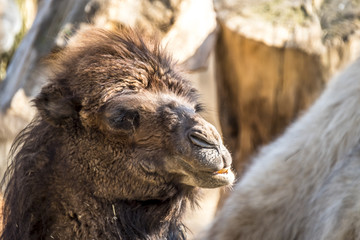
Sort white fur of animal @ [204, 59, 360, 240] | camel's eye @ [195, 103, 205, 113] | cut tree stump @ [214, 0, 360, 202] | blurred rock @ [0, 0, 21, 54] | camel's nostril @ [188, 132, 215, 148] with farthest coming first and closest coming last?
blurred rock @ [0, 0, 21, 54] < cut tree stump @ [214, 0, 360, 202] < white fur of animal @ [204, 59, 360, 240] < camel's eye @ [195, 103, 205, 113] < camel's nostril @ [188, 132, 215, 148]

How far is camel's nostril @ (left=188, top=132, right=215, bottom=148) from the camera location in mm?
2299

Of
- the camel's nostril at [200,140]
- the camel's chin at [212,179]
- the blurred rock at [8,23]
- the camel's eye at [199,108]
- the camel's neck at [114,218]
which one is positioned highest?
the camel's nostril at [200,140]

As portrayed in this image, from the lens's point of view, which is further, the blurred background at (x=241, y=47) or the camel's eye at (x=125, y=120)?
the blurred background at (x=241, y=47)

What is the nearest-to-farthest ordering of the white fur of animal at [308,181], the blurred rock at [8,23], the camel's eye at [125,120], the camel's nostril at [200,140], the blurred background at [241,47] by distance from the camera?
the camel's nostril at [200,140]
the camel's eye at [125,120]
the white fur of animal at [308,181]
the blurred background at [241,47]
the blurred rock at [8,23]

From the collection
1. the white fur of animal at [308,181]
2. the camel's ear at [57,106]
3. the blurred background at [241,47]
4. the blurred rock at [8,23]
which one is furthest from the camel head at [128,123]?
the blurred rock at [8,23]

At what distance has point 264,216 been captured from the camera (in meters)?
4.00

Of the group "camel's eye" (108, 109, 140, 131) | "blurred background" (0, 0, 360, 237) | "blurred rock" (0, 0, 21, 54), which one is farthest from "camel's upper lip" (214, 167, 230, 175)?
"blurred rock" (0, 0, 21, 54)

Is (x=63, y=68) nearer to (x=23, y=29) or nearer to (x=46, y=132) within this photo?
(x=46, y=132)

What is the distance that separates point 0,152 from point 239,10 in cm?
212

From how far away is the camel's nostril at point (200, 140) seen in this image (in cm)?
230

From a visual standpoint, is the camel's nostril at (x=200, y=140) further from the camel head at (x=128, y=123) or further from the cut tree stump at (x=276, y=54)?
the cut tree stump at (x=276, y=54)

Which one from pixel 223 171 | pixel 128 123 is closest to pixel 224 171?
pixel 223 171

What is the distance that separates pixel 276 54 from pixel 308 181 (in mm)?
1314

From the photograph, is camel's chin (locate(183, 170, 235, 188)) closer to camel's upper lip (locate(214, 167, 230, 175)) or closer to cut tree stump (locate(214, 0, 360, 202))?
camel's upper lip (locate(214, 167, 230, 175))
